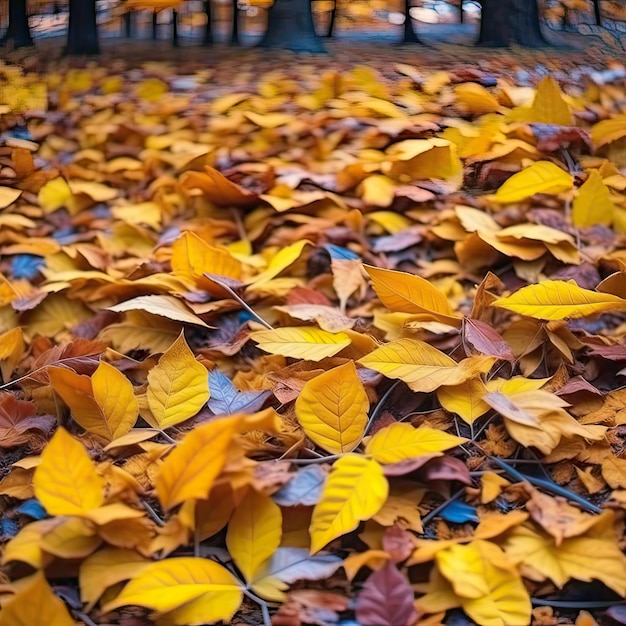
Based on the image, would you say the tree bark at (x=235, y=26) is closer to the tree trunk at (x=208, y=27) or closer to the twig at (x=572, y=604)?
the tree trunk at (x=208, y=27)

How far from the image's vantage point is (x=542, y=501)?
565 mm

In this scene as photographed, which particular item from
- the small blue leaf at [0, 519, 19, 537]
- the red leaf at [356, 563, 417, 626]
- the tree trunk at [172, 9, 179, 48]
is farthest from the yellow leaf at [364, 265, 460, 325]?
the tree trunk at [172, 9, 179, 48]

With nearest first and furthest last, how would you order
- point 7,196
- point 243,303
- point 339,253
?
1. point 243,303
2. point 339,253
3. point 7,196

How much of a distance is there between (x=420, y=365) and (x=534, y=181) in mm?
398

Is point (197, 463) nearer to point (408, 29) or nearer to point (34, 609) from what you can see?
point (34, 609)

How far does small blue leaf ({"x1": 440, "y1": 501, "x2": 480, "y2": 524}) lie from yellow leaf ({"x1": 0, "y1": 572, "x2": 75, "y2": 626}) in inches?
12.2

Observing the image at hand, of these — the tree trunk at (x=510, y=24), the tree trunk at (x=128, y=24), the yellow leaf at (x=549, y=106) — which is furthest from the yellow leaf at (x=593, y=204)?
the tree trunk at (x=128, y=24)

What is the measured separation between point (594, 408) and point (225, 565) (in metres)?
0.39

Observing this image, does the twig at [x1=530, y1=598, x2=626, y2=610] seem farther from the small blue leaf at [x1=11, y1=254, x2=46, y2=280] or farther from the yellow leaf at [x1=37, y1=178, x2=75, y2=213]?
the yellow leaf at [x1=37, y1=178, x2=75, y2=213]

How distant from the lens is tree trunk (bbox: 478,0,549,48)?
3.17ft

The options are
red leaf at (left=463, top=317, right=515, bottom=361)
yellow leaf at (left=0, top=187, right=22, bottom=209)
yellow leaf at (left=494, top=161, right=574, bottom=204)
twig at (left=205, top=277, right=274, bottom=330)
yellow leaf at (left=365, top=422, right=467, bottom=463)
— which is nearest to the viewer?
yellow leaf at (left=365, top=422, right=467, bottom=463)

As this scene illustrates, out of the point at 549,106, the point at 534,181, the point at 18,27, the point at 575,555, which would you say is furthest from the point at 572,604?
the point at 18,27

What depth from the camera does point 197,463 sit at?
500 mm

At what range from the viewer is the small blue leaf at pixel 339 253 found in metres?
0.91
